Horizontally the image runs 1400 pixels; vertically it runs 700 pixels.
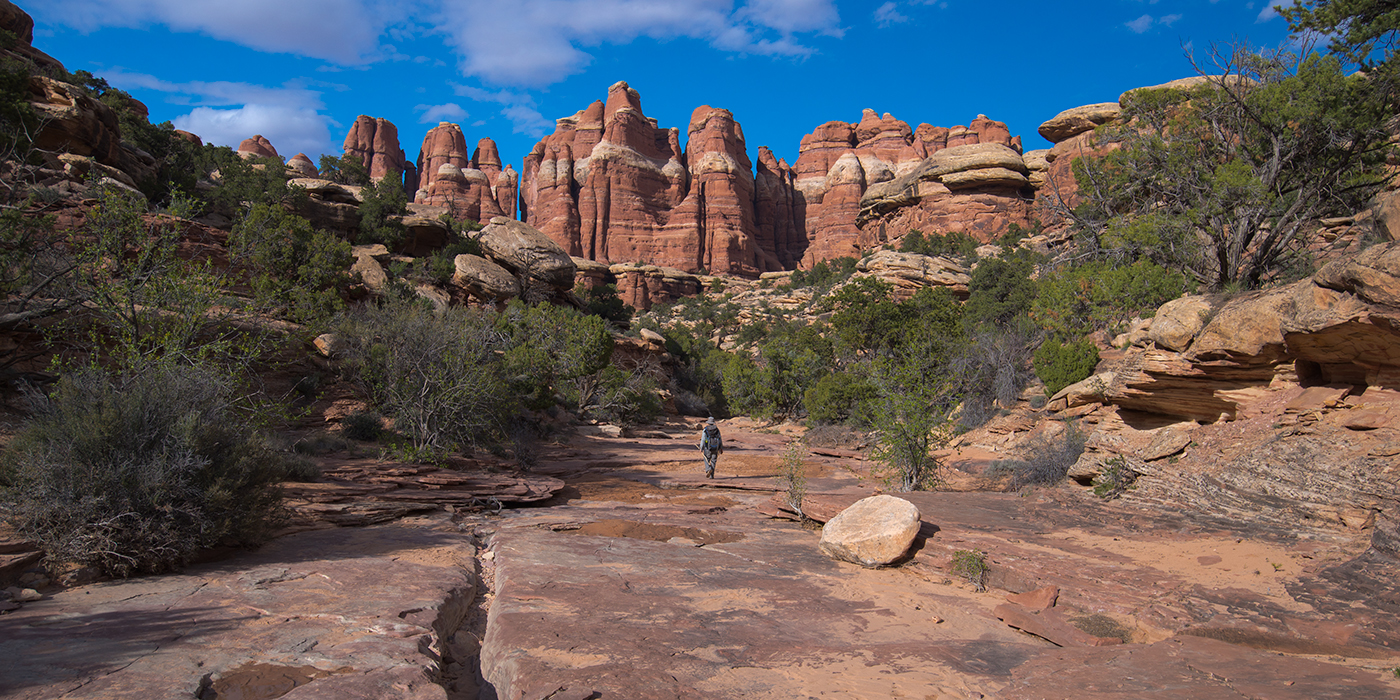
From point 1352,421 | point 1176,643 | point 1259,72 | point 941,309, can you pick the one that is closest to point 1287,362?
point 1352,421

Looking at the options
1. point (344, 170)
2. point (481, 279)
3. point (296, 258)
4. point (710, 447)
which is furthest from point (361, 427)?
point (344, 170)

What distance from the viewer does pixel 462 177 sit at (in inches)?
3346

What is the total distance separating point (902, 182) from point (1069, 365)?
4867 cm

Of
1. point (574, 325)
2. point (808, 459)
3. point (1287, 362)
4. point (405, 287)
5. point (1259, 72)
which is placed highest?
point (1259, 72)

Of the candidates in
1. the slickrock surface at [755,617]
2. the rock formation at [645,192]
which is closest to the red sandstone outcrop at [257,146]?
the rock formation at [645,192]

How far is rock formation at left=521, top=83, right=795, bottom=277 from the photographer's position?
75.2 m

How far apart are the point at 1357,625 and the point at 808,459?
1300cm

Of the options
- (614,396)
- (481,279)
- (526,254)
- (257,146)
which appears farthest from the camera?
(257,146)

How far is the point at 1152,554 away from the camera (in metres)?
6.22

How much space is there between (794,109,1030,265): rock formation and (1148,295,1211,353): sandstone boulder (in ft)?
149

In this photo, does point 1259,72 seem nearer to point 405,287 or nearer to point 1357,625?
point 1357,625

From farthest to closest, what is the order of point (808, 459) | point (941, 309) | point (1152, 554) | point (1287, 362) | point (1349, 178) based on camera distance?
point (941, 309)
point (808, 459)
point (1349, 178)
point (1287, 362)
point (1152, 554)

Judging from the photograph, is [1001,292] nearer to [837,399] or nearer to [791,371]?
[791,371]

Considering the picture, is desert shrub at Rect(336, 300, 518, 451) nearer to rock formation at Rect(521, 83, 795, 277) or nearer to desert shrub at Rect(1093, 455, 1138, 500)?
desert shrub at Rect(1093, 455, 1138, 500)
